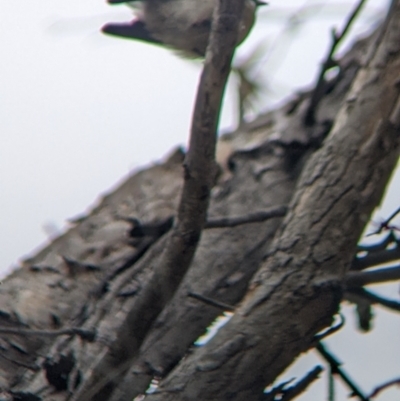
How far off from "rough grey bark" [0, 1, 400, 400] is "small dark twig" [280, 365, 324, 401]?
0.06 meters

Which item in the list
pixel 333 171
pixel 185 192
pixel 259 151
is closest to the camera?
pixel 185 192

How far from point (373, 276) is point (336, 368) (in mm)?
199

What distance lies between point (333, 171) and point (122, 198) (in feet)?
1.98

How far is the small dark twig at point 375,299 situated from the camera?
1.21 meters

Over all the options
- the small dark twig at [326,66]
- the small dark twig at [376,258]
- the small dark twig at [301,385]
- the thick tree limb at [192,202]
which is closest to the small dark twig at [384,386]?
the small dark twig at [301,385]

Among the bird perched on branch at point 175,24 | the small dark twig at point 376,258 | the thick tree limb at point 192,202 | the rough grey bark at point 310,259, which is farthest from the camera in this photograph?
the bird perched on branch at point 175,24

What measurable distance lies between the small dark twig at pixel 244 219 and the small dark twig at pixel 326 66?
0.23 meters

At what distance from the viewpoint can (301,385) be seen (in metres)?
1.10

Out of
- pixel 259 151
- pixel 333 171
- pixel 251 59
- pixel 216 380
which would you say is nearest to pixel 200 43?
pixel 251 59

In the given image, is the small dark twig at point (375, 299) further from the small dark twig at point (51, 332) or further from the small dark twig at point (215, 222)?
the small dark twig at point (51, 332)

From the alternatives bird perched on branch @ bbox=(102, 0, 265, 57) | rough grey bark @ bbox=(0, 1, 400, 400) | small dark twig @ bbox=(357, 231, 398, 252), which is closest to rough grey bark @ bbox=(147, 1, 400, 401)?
rough grey bark @ bbox=(0, 1, 400, 400)

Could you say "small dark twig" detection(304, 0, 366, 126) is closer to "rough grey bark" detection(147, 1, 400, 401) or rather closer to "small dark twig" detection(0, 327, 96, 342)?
"rough grey bark" detection(147, 1, 400, 401)

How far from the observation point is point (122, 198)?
5.33ft

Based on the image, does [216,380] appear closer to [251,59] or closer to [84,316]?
[84,316]
